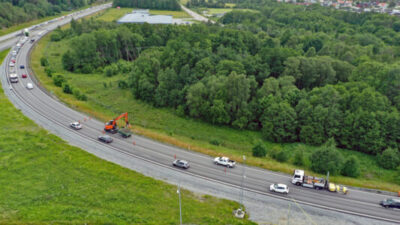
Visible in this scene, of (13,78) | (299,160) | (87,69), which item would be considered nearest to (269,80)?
(299,160)

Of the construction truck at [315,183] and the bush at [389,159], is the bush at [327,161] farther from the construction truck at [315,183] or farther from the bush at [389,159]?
the bush at [389,159]

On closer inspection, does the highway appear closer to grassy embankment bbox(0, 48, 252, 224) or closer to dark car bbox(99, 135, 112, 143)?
→ dark car bbox(99, 135, 112, 143)

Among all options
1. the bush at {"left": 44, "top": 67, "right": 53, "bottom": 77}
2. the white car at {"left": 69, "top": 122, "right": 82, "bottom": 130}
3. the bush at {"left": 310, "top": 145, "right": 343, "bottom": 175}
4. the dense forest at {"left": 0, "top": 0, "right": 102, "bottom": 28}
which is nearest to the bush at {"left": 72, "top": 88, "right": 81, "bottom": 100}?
the bush at {"left": 44, "top": 67, "right": 53, "bottom": 77}

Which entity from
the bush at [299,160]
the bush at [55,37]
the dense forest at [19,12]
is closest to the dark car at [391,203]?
the bush at [299,160]

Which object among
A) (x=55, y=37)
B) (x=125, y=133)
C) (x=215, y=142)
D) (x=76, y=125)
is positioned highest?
(x=55, y=37)

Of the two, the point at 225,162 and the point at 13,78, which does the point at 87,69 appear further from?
the point at 225,162
